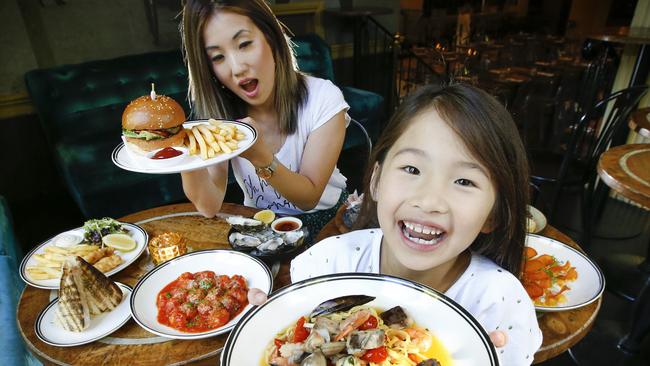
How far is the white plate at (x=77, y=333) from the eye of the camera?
123 centimetres

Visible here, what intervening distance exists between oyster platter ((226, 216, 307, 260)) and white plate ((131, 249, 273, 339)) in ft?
0.16

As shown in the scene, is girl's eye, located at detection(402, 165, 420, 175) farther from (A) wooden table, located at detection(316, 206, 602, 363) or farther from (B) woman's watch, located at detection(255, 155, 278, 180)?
(B) woman's watch, located at detection(255, 155, 278, 180)

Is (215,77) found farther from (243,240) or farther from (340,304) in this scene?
(340,304)

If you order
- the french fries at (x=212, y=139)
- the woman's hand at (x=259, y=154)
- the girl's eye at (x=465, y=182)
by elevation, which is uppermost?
the girl's eye at (x=465, y=182)

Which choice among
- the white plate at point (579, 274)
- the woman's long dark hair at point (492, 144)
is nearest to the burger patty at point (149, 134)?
the woman's long dark hair at point (492, 144)

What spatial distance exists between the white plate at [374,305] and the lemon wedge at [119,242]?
1.05m

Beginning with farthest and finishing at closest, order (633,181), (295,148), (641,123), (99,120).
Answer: (99,120) < (641,123) < (295,148) < (633,181)

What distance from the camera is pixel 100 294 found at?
1.33 metres

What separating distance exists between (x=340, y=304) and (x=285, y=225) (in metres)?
0.83

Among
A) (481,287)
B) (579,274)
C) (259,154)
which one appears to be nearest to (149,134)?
(259,154)

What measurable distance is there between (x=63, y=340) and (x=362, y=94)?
465 centimetres

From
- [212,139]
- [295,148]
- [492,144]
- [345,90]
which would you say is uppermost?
[492,144]

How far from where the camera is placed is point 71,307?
1.25 metres

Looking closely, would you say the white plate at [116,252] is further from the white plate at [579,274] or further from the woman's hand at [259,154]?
the white plate at [579,274]
